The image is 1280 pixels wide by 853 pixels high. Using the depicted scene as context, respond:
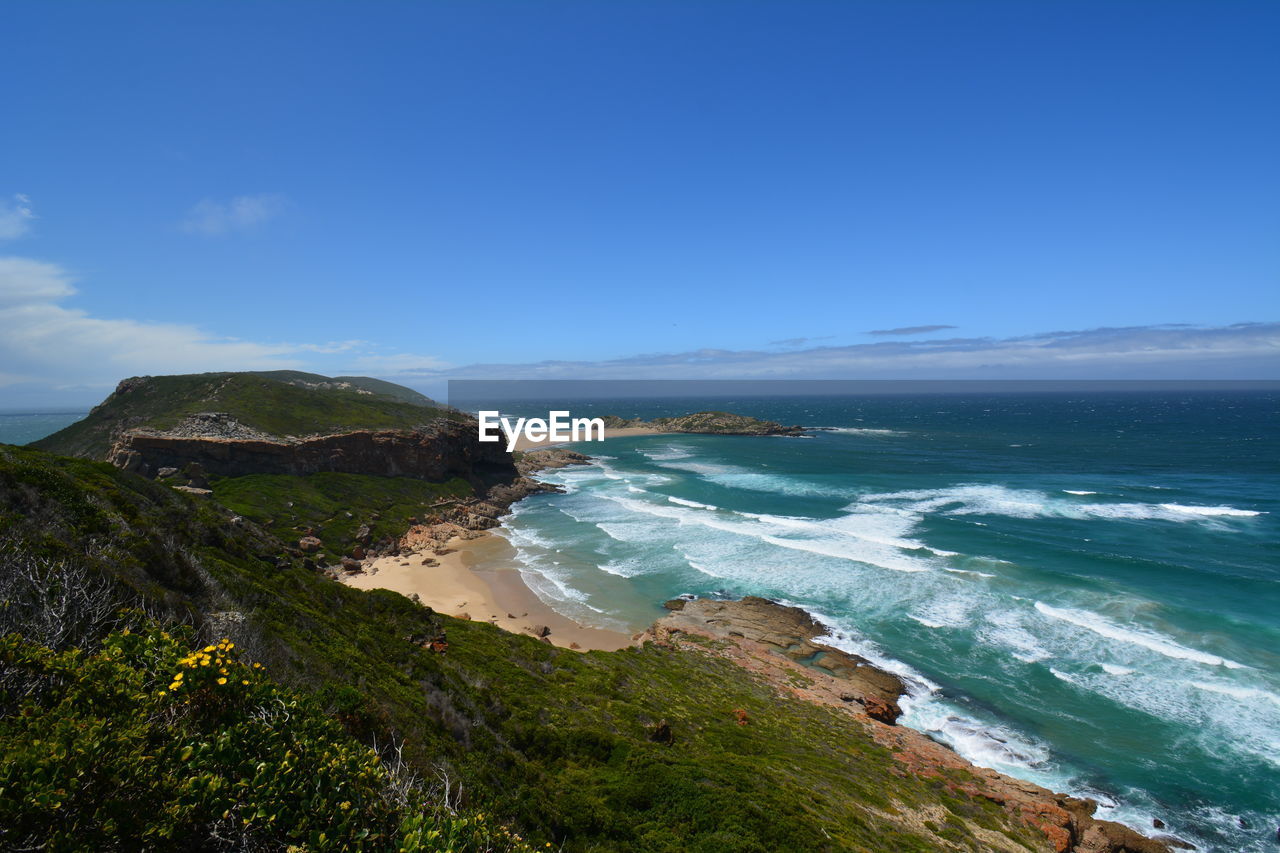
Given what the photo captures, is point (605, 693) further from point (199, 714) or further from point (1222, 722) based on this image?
point (1222, 722)

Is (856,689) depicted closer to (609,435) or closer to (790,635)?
(790,635)

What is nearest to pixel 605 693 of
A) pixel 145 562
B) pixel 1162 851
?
pixel 145 562

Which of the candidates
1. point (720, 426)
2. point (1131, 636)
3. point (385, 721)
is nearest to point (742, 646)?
point (1131, 636)

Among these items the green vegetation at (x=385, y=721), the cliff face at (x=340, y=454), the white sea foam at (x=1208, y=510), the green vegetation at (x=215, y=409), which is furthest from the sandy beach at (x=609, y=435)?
the white sea foam at (x=1208, y=510)

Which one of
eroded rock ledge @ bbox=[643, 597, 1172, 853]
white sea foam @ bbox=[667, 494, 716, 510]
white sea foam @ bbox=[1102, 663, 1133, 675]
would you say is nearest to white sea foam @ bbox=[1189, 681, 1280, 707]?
white sea foam @ bbox=[1102, 663, 1133, 675]

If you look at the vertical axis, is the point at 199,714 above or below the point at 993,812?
above

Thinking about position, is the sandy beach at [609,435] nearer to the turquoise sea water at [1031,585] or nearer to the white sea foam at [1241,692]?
the turquoise sea water at [1031,585]
